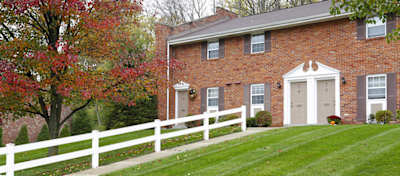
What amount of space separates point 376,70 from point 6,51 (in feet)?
42.5

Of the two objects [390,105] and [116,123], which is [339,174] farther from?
[116,123]

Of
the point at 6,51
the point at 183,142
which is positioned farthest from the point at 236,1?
the point at 6,51

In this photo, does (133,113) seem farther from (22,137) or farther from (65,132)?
(22,137)

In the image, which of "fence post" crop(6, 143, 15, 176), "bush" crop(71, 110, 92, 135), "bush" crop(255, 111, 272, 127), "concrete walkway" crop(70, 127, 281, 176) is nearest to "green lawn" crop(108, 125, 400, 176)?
"concrete walkway" crop(70, 127, 281, 176)

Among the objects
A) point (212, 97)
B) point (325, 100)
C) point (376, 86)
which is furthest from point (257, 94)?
point (376, 86)

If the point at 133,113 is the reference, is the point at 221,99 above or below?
above

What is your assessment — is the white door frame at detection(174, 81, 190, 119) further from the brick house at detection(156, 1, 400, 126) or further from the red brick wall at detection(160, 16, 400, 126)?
the red brick wall at detection(160, 16, 400, 126)

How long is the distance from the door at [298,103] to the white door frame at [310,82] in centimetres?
14

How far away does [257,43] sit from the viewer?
2055 cm

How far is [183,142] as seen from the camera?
13773mm

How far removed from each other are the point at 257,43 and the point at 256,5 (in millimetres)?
16014

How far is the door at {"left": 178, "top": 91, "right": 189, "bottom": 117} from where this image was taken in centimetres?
2312

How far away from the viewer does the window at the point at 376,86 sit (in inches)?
651

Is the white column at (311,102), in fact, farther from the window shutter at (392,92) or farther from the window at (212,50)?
the window at (212,50)
